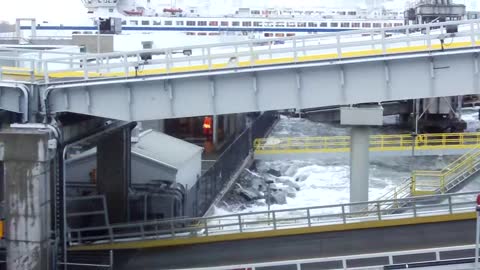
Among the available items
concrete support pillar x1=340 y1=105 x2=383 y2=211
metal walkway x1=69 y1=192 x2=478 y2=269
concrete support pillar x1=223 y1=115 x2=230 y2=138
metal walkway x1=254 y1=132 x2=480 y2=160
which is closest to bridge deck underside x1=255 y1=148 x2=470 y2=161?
metal walkway x1=254 y1=132 x2=480 y2=160

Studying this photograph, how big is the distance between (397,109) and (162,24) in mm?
48804

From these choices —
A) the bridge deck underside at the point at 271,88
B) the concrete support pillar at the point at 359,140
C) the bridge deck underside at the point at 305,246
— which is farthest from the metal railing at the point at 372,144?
the bridge deck underside at the point at 271,88

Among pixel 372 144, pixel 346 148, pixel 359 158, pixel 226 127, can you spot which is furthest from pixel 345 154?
pixel 359 158

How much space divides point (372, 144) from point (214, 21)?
57.0 metres

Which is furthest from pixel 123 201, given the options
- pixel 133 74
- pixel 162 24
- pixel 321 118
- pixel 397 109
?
pixel 162 24

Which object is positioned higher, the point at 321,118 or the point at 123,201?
the point at 321,118

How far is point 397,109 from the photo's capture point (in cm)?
5328

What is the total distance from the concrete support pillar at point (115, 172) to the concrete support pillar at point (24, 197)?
7.39 meters

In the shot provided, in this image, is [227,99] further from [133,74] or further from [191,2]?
[191,2]

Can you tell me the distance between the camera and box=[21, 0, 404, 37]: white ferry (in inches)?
3607

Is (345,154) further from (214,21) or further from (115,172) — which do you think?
(214,21)

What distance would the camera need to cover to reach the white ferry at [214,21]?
9162 centimetres

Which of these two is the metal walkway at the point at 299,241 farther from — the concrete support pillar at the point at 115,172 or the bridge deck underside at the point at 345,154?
the bridge deck underside at the point at 345,154

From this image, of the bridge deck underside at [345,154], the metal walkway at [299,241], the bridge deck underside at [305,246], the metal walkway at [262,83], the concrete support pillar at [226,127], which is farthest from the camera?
the concrete support pillar at [226,127]
